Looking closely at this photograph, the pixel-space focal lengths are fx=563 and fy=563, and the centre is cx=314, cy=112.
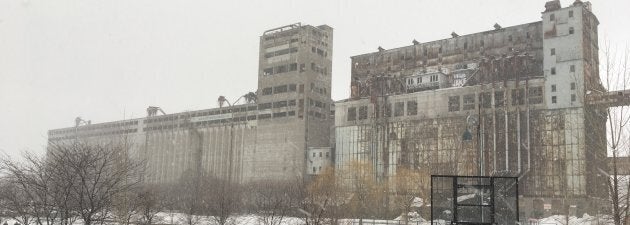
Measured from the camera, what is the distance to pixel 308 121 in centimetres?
10912

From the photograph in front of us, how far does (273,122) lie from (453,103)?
39468 mm

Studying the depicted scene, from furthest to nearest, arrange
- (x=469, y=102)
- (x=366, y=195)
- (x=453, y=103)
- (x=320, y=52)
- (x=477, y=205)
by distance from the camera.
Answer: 1. (x=320, y=52)
2. (x=453, y=103)
3. (x=469, y=102)
4. (x=366, y=195)
5. (x=477, y=205)

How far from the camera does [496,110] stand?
269ft

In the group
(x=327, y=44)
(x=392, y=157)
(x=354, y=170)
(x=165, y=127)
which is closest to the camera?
(x=354, y=170)

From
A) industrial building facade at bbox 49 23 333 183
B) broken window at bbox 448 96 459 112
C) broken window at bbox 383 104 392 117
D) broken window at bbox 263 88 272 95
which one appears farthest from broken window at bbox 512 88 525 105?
broken window at bbox 263 88 272 95

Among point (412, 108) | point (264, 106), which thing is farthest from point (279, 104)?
point (412, 108)

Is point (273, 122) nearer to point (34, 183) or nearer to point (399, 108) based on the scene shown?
point (399, 108)

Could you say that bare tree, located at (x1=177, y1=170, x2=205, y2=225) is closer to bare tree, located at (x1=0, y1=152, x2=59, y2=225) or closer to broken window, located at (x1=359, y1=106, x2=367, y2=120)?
broken window, located at (x1=359, y1=106, x2=367, y2=120)

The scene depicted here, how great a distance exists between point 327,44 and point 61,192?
94742mm

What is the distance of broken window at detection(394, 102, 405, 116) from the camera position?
302 ft

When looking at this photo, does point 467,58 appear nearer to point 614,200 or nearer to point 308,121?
point 308,121

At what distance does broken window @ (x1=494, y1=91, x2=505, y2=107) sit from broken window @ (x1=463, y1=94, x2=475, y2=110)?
10.6ft

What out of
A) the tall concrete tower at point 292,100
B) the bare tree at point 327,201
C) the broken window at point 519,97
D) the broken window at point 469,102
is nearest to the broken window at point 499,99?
the broken window at point 519,97

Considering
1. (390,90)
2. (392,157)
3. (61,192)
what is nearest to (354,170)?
(392,157)
